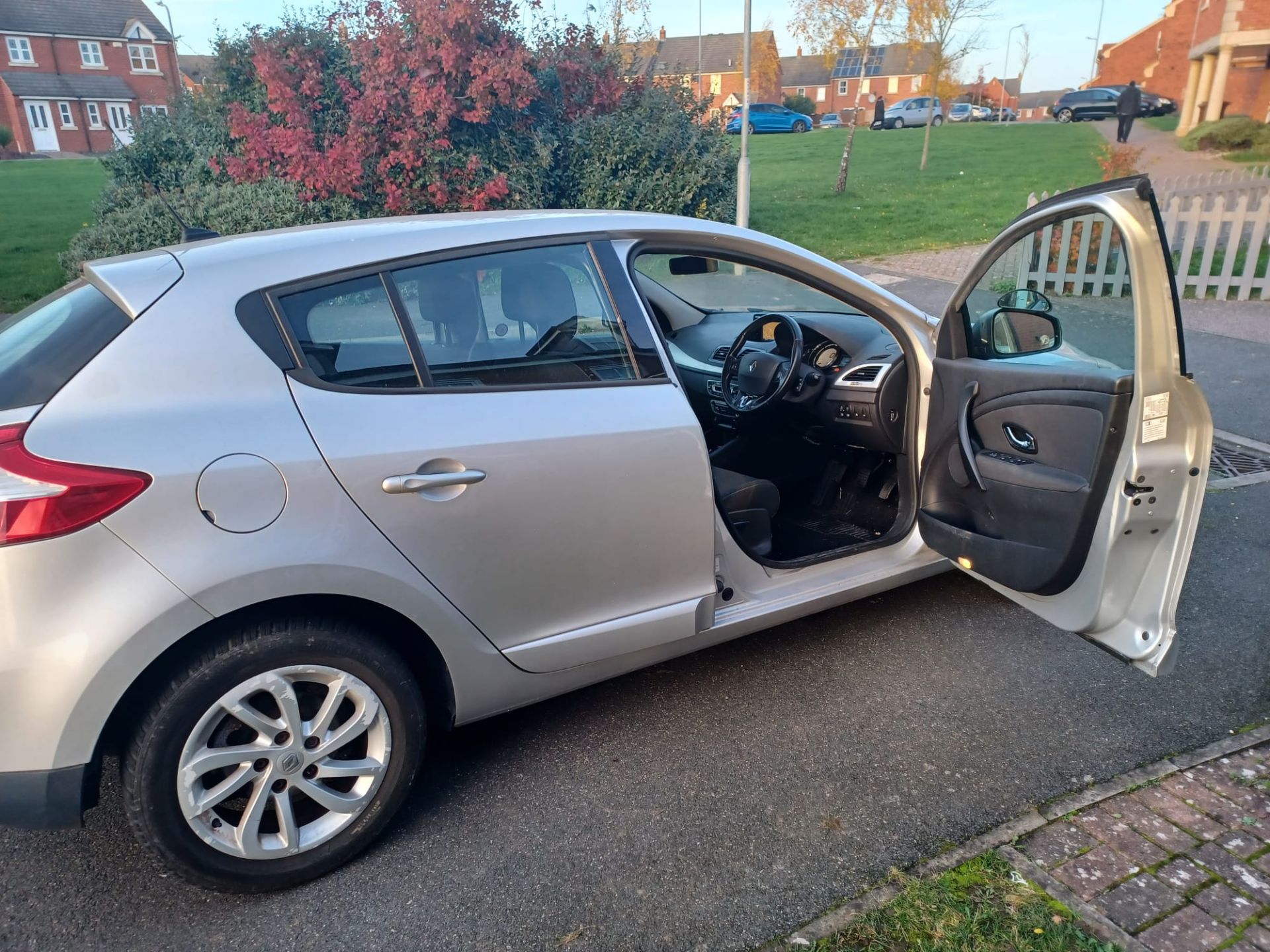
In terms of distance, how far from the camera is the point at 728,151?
11.2m

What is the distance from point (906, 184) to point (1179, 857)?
20.8m

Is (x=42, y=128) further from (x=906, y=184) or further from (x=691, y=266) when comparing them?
(x=691, y=266)

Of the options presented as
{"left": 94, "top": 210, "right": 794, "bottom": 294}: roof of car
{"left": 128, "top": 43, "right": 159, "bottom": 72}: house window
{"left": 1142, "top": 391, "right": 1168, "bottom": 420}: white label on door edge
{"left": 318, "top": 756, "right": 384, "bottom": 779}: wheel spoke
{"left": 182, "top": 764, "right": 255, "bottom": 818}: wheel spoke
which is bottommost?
{"left": 318, "top": 756, "right": 384, "bottom": 779}: wheel spoke

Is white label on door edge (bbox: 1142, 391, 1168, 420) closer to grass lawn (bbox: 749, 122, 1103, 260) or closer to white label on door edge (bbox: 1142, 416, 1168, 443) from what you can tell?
white label on door edge (bbox: 1142, 416, 1168, 443)

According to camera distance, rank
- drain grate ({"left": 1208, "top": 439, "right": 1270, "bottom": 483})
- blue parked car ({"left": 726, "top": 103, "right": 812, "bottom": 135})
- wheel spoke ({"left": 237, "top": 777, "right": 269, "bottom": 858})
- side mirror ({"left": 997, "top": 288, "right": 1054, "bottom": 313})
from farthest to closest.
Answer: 1. blue parked car ({"left": 726, "top": 103, "right": 812, "bottom": 135})
2. drain grate ({"left": 1208, "top": 439, "right": 1270, "bottom": 483})
3. side mirror ({"left": 997, "top": 288, "right": 1054, "bottom": 313})
4. wheel spoke ({"left": 237, "top": 777, "right": 269, "bottom": 858})

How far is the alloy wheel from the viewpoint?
7.23ft

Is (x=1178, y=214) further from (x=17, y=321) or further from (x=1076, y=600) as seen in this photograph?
(x=17, y=321)

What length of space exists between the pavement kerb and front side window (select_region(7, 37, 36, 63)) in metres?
63.0

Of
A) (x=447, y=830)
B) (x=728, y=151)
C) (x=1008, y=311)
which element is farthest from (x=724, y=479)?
(x=728, y=151)

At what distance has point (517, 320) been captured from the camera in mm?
2717

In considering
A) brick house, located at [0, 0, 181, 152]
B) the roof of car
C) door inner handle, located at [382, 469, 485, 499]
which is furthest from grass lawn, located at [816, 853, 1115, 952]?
brick house, located at [0, 0, 181, 152]

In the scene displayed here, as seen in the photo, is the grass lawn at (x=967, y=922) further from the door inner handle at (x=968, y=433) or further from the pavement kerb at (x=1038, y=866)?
the door inner handle at (x=968, y=433)

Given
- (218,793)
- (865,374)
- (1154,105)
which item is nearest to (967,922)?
(218,793)

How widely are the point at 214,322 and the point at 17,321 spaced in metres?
0.82
